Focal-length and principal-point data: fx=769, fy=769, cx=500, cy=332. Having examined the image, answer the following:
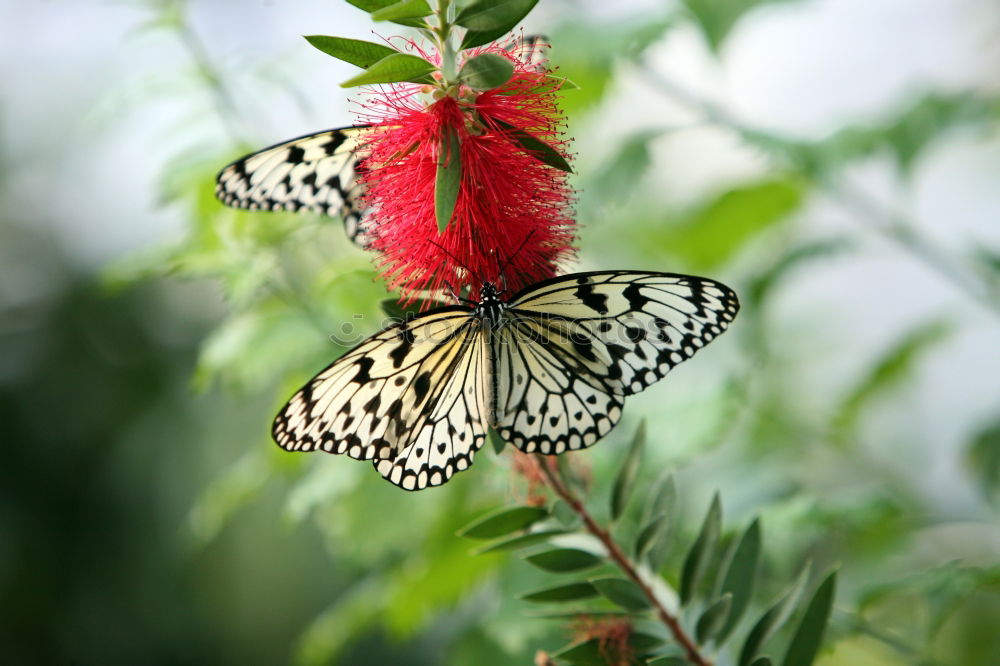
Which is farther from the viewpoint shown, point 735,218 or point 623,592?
point 735,218

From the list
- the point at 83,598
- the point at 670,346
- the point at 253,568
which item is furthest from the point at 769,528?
the point at 83,598

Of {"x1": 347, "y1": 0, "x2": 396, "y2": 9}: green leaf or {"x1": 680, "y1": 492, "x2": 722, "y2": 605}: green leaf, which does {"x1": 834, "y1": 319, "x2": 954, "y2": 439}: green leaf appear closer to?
{"x1": 680, "y1": 492, "x2": 722, "y2": 605}: green leaf

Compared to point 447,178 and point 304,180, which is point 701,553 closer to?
point 447,178

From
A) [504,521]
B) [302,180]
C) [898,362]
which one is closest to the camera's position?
[504,521]

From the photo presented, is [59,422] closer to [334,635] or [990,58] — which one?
[334,635]

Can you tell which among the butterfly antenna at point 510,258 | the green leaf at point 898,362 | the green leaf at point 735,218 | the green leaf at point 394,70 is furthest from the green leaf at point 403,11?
the green leaf at point 898,362

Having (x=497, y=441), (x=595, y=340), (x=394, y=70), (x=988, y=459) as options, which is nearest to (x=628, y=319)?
(x=595, y=340)
